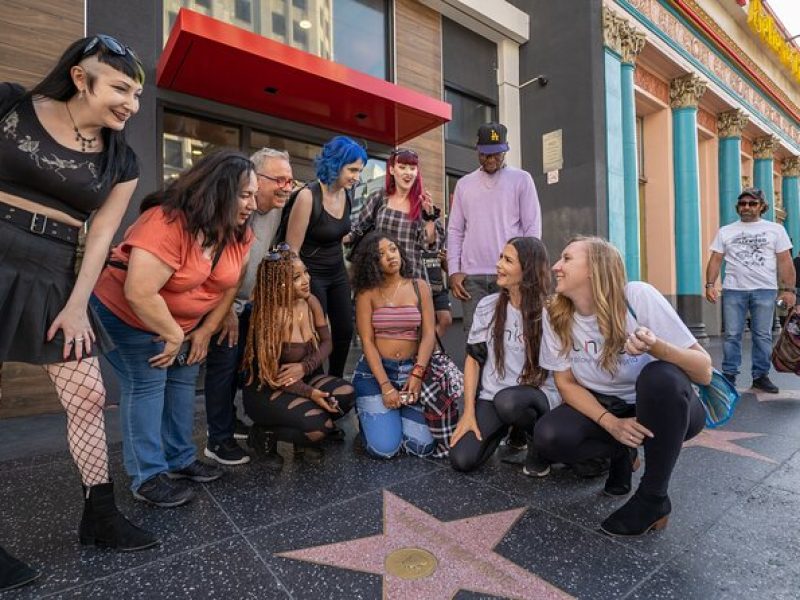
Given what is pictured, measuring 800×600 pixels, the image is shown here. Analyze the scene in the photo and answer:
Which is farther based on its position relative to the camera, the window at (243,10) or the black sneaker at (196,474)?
the window at (243,10)

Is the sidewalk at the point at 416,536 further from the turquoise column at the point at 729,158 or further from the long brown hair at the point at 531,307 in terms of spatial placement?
the turquoise column at the point at 729,158

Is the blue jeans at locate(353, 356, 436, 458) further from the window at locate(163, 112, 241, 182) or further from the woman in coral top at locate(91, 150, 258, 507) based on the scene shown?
the window at locate(163, 112, 241, 182)

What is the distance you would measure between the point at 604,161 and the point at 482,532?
25.4 feet

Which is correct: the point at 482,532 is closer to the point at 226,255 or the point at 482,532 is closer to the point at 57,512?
the point at 226,255

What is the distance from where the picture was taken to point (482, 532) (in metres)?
1.93

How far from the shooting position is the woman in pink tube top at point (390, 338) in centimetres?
294

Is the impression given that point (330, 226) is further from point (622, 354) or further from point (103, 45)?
point (622, 354)

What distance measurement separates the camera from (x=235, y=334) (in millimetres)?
2689

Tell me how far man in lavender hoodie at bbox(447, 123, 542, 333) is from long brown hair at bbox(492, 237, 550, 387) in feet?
2.43

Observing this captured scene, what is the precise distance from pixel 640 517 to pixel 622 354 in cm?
68

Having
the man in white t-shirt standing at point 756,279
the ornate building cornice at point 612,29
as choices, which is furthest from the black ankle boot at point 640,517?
the ornate building cornice at point 612,29

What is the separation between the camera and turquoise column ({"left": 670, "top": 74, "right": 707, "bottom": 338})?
10859 mm

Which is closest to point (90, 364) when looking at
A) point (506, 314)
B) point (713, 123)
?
point (506, 314)

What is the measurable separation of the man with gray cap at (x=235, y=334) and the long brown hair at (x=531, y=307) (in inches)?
57.4
